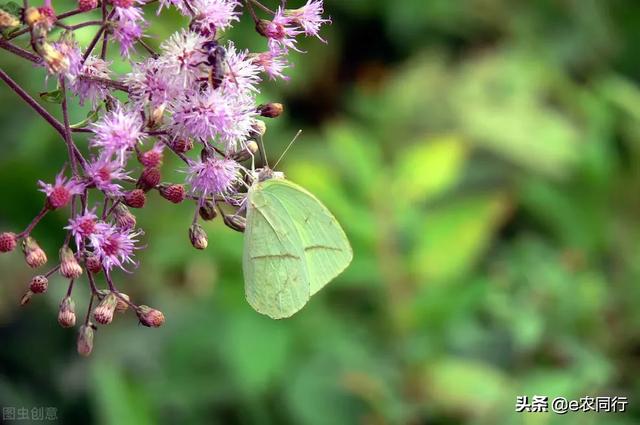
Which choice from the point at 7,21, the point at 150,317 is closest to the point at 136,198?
the point at 150,317

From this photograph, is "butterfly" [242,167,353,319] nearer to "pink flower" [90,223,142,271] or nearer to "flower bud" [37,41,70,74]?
"pink flower" [90,223,142,271]

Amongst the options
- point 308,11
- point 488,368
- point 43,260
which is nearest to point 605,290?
point 488,368

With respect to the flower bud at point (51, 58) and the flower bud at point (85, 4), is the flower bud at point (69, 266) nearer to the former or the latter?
the flower bud at point (51, 58)

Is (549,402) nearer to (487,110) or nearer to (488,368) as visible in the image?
(488,368)

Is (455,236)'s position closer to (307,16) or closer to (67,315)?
(307,16)

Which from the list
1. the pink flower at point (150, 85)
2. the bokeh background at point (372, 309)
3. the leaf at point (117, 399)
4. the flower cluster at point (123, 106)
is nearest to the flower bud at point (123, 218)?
the flower cluster at point (123, 106)

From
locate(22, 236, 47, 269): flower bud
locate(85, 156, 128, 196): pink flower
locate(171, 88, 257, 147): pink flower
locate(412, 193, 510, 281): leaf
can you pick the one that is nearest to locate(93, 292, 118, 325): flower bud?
locate(22, 236, 47, 269): flower bud
